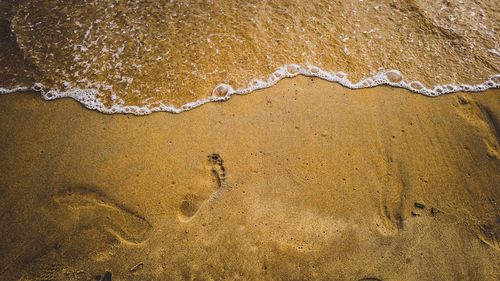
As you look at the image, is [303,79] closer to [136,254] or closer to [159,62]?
[159,62]

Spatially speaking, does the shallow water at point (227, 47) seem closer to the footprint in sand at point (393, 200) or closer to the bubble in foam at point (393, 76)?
the bubble in foam at point (393, 76)

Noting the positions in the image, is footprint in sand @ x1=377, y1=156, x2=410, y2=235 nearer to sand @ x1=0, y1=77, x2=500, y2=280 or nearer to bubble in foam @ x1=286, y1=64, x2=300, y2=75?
sand @ x1=0, y1=77, x2=500, y2=280

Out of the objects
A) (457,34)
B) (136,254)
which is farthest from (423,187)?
(136,254)

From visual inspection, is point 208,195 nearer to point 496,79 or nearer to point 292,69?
point 292,69

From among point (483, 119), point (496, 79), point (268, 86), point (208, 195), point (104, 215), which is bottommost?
point (104, 215)

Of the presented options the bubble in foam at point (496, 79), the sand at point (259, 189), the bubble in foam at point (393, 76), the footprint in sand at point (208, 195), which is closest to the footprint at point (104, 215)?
the sand at point (259, 189)

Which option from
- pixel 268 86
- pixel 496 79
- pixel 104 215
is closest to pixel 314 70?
pixel 268 86

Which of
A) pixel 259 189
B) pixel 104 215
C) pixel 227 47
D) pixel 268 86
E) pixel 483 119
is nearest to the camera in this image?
pixel 104 215
